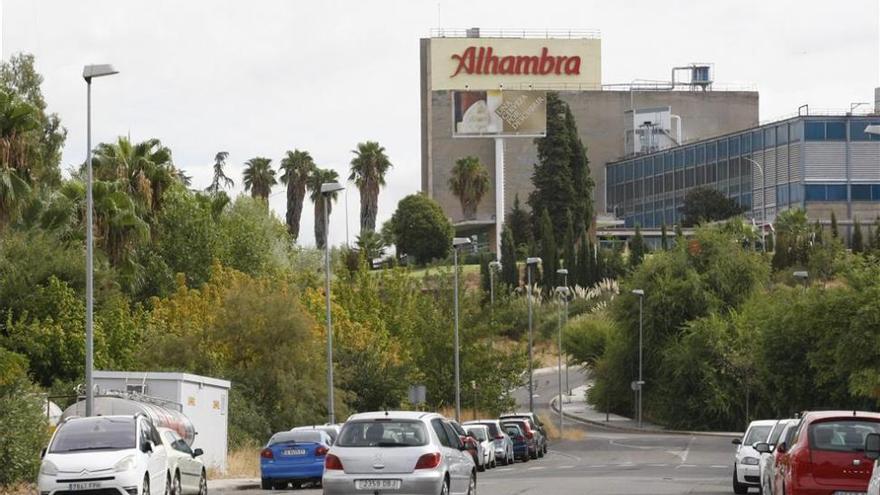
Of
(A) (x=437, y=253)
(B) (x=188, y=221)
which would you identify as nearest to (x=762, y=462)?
(B) (x=188, y=221)

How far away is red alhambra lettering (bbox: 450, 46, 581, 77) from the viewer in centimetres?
14088

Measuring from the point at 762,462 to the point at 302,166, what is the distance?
104947 millimetres

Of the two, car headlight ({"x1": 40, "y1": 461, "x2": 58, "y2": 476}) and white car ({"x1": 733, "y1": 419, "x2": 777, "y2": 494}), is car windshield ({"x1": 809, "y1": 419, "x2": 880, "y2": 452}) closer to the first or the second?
white car ({"x1": 733, "y1": 419, "x2": 777, "y2": 494})

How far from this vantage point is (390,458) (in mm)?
22562

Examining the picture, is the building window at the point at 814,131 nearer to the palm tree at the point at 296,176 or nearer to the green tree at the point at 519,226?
the green tree at the point at 519,226

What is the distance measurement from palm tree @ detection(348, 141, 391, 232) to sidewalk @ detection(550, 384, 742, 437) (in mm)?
29778

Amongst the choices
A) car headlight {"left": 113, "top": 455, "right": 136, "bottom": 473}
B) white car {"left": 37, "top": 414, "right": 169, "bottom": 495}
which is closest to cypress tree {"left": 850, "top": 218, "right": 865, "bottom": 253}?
white car {"left": 37, "top": 414, "right": 169, "bottom": 495}

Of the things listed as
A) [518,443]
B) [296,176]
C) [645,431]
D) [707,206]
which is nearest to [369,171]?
[296,176]

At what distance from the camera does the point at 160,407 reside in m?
37.7

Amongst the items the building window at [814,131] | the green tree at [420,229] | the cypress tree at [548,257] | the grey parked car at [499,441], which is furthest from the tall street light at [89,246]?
the green tree at [420,229]

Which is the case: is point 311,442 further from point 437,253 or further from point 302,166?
point 437,253

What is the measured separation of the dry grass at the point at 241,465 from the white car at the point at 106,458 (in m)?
15.5

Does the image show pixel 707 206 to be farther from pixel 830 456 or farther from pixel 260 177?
pixel 830 456

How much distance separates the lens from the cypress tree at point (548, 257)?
128875 millimetres
